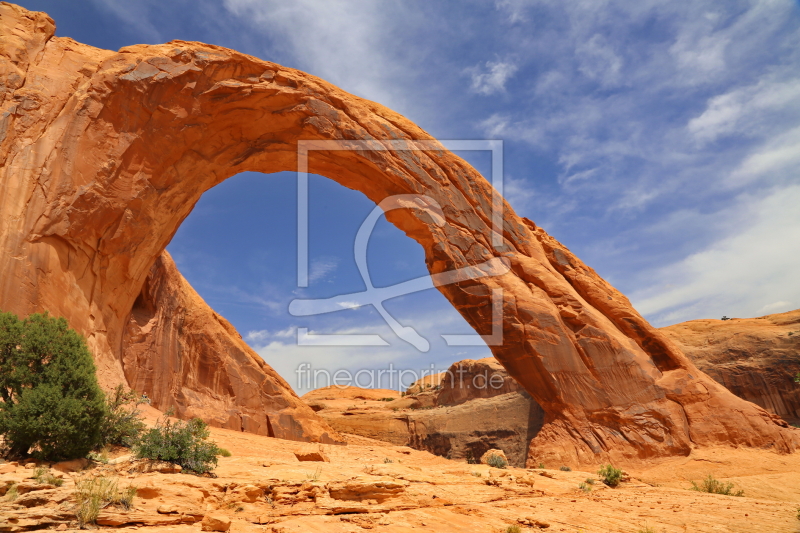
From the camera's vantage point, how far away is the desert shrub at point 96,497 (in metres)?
4.76

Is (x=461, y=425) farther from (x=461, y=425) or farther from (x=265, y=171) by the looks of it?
(x=265, y=171)

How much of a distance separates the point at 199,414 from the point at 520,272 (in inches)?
478

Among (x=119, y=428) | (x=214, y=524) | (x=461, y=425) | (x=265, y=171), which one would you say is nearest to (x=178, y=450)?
(x=119, y=428)

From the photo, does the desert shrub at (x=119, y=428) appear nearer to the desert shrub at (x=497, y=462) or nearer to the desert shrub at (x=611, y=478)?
the desert shrub at (x=497, y=462)

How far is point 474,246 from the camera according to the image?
664 inches

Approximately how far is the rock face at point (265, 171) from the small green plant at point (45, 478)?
627 centimetres

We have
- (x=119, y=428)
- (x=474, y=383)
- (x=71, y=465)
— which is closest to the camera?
(x=71, y=465)

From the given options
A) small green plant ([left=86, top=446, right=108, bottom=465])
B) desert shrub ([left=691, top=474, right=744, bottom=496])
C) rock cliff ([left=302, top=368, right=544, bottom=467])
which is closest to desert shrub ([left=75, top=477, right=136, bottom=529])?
small green plant ([left=86, top=446, right=108, bottom=465])

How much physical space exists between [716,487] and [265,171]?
16.5 m

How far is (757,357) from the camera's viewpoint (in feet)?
78.5

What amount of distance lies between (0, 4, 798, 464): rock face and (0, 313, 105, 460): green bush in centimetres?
379

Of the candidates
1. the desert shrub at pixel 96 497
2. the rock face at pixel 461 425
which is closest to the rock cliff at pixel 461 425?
the rock face at pixel 461 425

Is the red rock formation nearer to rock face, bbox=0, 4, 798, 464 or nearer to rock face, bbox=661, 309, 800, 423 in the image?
rock face, bbox=661, 309, 800, 423

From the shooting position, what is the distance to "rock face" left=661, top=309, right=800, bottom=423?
22922 mm
